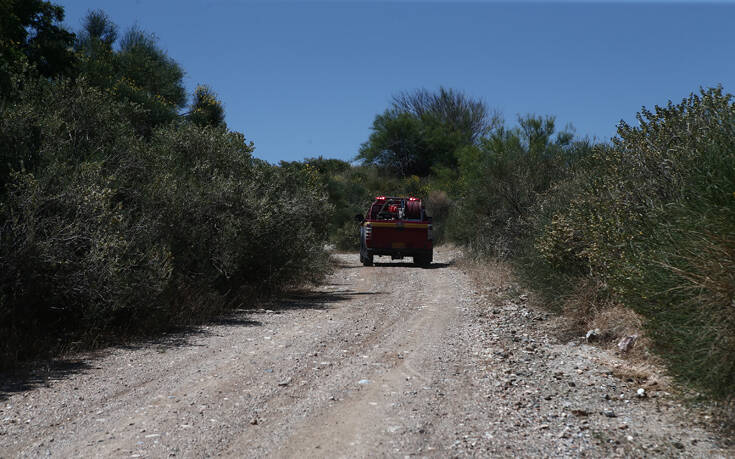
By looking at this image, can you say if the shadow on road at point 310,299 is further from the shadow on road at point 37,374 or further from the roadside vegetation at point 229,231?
the shadow on road at point 37,374

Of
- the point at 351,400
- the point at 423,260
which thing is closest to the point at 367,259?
the point at 423,260

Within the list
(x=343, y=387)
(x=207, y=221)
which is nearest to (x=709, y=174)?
(x=343, y=387)

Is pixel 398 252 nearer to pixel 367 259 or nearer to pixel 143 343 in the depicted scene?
pixel 367 259

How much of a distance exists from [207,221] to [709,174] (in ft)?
29.8

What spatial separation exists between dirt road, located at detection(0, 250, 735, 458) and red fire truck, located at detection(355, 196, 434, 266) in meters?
12.4

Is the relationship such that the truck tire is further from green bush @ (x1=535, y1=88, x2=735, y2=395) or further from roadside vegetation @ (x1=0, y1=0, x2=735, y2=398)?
green bush @ (x1=535, y1=88, x2=735, y2=395)

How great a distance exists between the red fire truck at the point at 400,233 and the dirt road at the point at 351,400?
12.4 metres

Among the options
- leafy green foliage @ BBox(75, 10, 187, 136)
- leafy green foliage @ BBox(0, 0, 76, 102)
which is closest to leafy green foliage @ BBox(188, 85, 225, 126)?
leafy green foliage @ BBox(75, 10, 187, 136)

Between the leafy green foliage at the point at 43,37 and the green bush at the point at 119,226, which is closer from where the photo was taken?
the green bush at the point at 119,226

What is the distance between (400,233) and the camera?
2273 cm

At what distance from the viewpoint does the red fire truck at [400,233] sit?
22594 mm

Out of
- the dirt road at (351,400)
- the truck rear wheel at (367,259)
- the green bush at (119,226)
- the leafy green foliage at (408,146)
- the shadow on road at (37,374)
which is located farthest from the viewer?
the leafy green foliage at (408,146)

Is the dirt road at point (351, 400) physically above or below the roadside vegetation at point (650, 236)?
below

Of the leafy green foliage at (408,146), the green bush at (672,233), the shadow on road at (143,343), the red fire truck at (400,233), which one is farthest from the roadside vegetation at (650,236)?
the leafy green foliage at (408,146)
